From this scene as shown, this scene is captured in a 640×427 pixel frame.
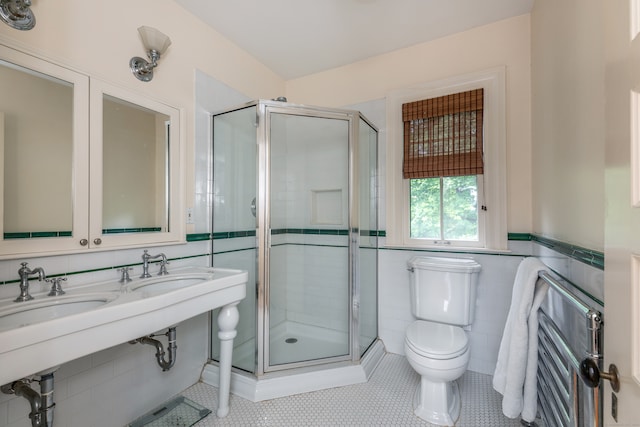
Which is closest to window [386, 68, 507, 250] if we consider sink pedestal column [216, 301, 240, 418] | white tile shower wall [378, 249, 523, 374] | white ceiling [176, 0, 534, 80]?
white tile shower wall [378, 249, 523, 374]

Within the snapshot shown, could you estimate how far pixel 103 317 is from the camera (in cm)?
102

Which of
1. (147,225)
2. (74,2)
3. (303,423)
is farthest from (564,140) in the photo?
(74,2)

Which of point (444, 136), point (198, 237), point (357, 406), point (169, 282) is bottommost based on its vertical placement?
point (357, 406)

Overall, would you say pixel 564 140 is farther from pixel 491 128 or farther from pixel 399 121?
pixel 399 121

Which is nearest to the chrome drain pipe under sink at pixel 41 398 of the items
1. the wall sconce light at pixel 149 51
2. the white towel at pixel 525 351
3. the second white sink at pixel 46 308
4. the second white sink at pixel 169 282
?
the second white sink at pixel 46 308

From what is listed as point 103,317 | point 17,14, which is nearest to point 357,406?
point 103,317

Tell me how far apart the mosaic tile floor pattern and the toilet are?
8 centimetres

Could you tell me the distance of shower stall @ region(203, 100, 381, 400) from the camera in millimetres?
1929

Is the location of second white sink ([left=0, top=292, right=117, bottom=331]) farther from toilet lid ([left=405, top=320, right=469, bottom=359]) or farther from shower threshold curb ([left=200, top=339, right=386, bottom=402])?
toilet lid ([left=405, top=320, right=469, bottom=359])

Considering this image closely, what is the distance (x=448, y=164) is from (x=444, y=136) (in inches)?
8.7

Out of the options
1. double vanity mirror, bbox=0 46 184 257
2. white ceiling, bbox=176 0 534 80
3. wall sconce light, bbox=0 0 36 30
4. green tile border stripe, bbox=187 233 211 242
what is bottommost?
green tile border stripe, bbox=187 233 211 242

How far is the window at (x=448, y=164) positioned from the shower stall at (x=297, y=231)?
222 mm

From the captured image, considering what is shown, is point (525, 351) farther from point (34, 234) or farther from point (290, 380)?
point (34, 234)

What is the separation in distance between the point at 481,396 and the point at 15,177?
272 cm
